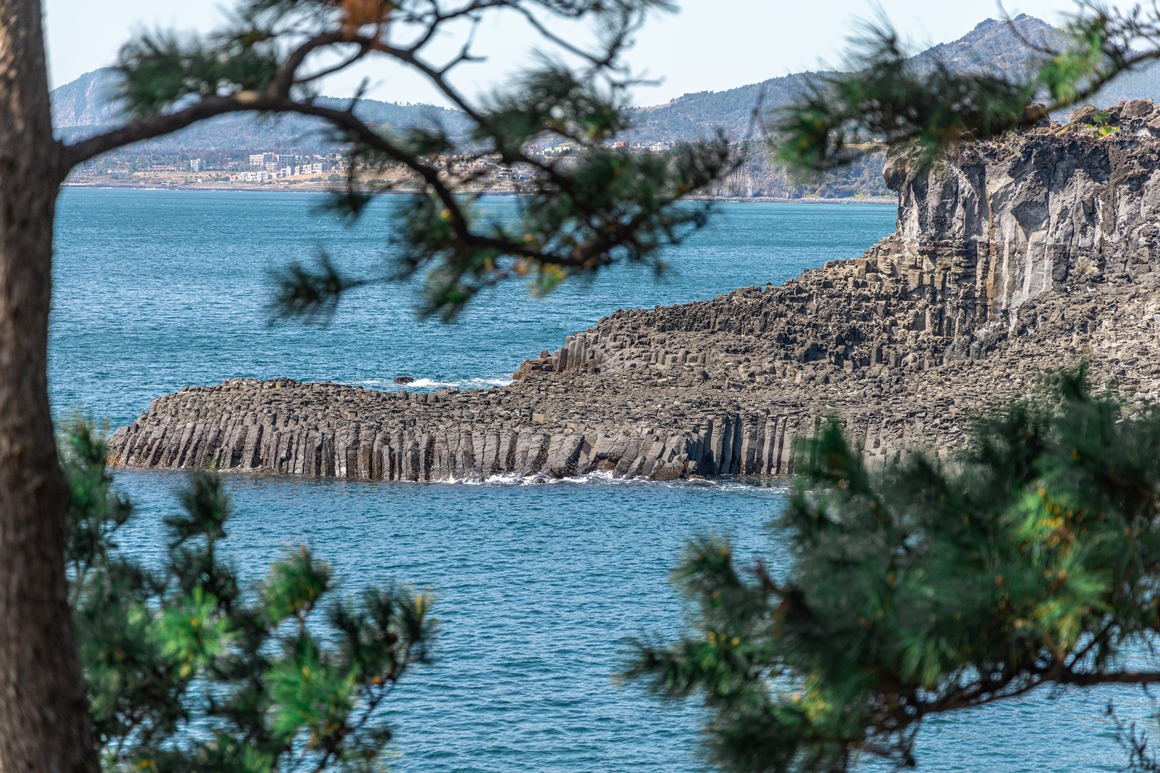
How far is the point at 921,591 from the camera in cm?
512

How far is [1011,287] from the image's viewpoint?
5066 cm

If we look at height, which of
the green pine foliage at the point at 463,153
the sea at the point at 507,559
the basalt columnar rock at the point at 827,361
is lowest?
the sea at the point at 507,559

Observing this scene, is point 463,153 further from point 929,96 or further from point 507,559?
point 507,559

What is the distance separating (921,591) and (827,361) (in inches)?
1823

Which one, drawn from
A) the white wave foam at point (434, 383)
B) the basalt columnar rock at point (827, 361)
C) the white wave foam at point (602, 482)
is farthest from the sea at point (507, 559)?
the basalt columnar rock at point (827, 361)

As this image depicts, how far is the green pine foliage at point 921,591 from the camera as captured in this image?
500cm

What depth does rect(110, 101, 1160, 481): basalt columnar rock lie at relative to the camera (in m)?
36.6

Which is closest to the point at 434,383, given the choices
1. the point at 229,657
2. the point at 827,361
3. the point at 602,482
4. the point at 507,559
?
the point at 827,361

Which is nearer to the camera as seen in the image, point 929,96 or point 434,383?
point 929,96

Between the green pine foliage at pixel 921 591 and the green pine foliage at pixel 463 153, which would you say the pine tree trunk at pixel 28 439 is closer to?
the green pine foliage at pixel 463 153

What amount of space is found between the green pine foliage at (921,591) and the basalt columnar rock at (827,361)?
67.2 ft

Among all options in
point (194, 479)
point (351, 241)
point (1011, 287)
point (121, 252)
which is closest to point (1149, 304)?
point (1011, 287)

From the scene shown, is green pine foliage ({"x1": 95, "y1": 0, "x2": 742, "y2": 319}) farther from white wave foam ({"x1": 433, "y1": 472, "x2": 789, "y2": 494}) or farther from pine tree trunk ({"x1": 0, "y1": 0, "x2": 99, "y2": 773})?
white wave foam ({"x1": 433, "y1": 472, "x2": 789, "y2": 494})

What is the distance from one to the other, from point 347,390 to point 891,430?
62.2 feet
